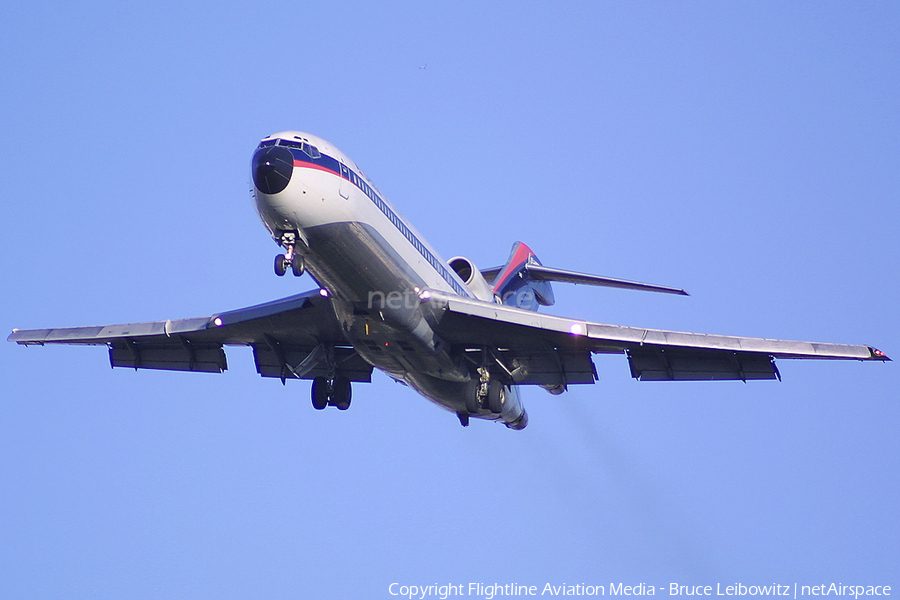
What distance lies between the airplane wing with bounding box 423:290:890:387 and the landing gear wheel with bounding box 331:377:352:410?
11.9 feet

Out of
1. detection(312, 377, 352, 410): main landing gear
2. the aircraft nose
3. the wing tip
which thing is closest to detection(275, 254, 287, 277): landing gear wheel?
the aircraft nose

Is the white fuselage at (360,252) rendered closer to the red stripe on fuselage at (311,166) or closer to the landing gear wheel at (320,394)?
the red stripe on fuselage at (311,166)

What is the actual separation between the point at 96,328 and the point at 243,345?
11.9ft

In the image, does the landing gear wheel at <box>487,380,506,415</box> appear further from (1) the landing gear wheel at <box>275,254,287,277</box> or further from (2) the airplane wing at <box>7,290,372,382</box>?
(1) the landing gear wheel at <box>275,254,287,277</box>

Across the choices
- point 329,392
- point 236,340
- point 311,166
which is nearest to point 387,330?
point 311,166

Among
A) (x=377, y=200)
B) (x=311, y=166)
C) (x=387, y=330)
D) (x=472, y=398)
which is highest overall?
(x=311, y=166)

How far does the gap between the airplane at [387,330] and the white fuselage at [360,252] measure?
3cm

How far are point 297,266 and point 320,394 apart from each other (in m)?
6.12

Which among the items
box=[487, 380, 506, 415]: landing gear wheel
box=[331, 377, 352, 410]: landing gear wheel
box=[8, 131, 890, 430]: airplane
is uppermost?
box=[8, 131, 890, 430]: airplane

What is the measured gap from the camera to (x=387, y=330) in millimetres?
23406

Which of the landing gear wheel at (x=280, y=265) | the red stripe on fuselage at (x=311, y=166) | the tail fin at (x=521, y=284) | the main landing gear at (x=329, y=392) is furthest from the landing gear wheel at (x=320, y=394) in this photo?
the red stripe on fuselage at (x=311, y=166)

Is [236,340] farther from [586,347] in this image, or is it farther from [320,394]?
[586,347]

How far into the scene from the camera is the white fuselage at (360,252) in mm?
21109

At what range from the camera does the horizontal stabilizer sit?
27.6 metres
